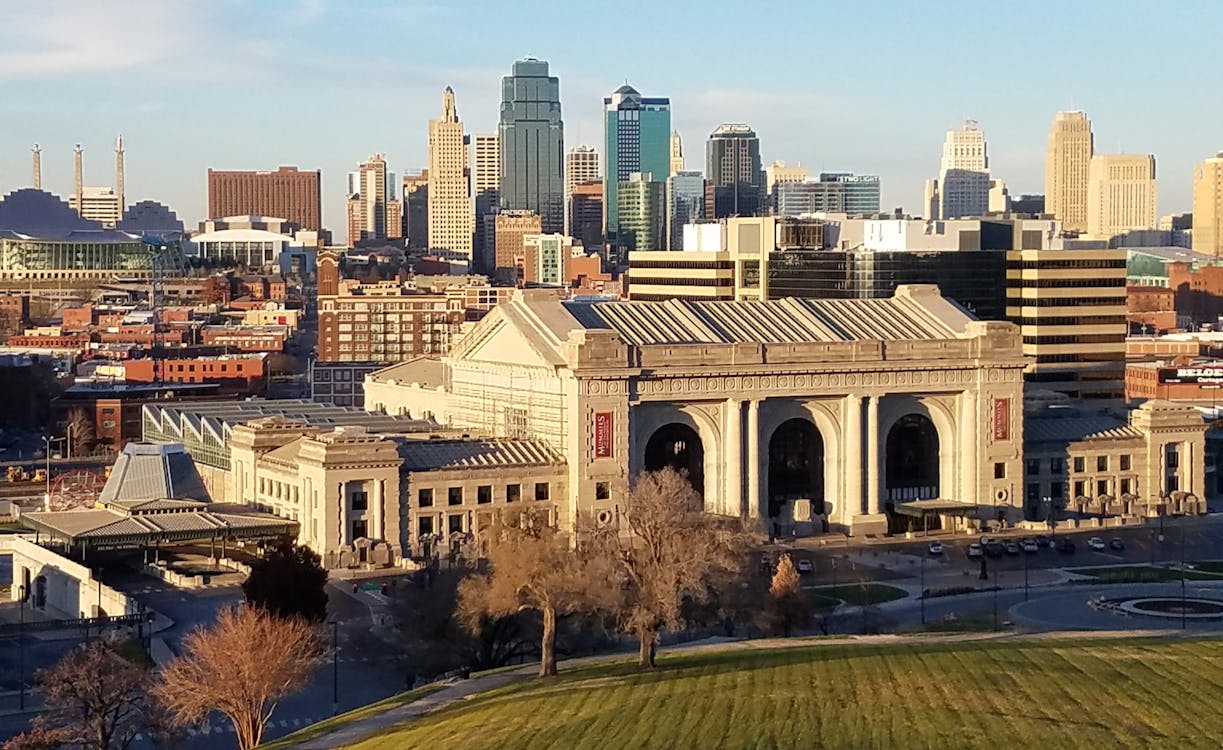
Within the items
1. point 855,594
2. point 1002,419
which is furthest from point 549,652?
point 1002,419

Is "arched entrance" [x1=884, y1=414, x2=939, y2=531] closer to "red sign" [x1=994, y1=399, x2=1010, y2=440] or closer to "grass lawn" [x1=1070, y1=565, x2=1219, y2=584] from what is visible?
"red sign" [x1=994, y1=399, x2=1010, y2=440]

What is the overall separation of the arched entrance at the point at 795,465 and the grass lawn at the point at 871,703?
4804cm

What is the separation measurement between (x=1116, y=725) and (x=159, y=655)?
4107cm

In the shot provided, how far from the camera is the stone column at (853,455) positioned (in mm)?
118188

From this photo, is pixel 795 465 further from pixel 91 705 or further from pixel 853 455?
pixel 91 705

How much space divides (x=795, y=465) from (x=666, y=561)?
4551 centimetres

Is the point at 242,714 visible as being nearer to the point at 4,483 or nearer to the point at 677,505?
the point at 677,505

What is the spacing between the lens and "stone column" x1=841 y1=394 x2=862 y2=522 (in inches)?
4653

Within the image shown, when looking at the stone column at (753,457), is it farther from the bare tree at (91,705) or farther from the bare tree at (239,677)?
the bare tree at (91,705)

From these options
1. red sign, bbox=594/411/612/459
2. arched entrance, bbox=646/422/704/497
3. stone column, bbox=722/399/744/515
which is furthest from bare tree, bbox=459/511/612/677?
stone column, bbox=722/399/744/515

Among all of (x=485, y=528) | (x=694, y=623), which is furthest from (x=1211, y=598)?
(x=485, y=528)

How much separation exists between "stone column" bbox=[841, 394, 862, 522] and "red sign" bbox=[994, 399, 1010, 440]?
8.43 meters

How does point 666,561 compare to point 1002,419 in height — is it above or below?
below

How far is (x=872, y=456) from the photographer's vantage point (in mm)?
119250
